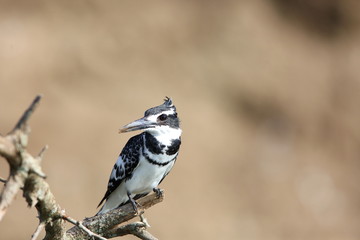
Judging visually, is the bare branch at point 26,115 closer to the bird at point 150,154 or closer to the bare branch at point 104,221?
the bare branch at point 104,221

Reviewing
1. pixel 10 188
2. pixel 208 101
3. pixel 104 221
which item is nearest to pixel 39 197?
pixel 10 188

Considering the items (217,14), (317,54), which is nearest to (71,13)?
(217,14)

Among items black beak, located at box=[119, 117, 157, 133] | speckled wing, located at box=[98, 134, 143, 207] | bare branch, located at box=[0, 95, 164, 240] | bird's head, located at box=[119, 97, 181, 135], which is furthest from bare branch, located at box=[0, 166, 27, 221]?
speckled wing, located at box=[98, 134, 143, 207]

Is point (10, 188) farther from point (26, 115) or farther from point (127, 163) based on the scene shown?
point (127, 163)

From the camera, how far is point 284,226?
9016 millimetres

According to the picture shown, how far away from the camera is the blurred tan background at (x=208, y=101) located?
789 cm

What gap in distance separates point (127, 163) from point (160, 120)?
1.25ft

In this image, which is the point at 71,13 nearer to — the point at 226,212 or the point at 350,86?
the point at 226,212

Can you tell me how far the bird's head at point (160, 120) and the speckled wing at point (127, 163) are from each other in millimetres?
179

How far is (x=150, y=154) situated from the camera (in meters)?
3.75

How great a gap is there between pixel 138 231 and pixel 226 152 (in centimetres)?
606

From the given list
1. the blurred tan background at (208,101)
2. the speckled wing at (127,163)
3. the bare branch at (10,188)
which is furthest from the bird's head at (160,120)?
the blurred tan background at (208,101)

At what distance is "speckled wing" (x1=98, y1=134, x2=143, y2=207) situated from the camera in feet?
12.6

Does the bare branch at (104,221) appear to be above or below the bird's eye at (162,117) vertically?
below
